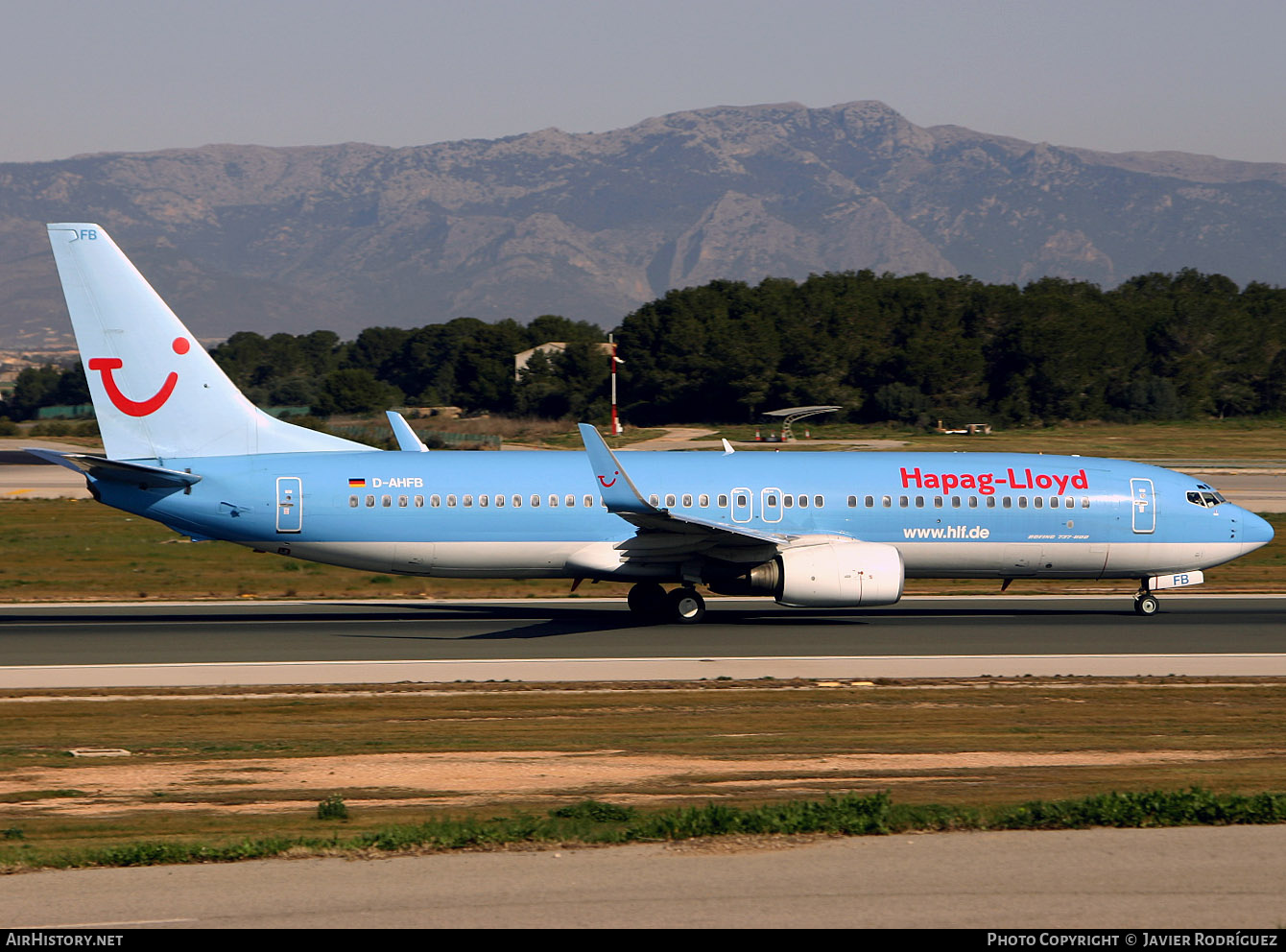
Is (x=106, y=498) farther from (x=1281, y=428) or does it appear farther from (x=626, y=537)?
(x=1281, y=428)

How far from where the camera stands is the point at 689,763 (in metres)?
15.8

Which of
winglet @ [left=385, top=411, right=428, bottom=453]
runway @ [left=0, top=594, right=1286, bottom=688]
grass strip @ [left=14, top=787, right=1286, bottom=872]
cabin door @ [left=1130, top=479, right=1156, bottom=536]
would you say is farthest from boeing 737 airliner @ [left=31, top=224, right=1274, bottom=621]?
grass strip @ [left=14, top=787, right=1286, bottom=872]

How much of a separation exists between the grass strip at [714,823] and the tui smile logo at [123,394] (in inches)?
777

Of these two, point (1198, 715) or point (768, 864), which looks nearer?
point (768, 864)

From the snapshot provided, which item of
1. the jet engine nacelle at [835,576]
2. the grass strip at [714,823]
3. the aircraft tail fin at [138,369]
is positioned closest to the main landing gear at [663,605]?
the jet engine nacelle at [835,576]

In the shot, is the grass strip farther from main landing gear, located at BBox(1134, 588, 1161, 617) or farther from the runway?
main landing gear, located at BBox(1134, 588, 1161, 617)

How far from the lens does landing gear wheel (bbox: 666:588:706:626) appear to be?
30.4 m

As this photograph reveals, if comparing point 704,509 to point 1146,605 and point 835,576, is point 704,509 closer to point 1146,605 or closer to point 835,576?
point 835,576

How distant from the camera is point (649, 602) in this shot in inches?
1211

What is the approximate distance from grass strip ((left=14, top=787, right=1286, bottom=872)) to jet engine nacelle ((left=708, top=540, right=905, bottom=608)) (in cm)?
1536

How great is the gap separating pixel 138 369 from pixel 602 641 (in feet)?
38.2

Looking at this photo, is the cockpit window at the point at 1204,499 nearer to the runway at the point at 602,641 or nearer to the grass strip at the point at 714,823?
the runway at the point at 602,641

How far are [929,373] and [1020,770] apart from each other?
102 m

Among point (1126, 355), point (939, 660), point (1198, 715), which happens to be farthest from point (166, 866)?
point (1126, 355)
